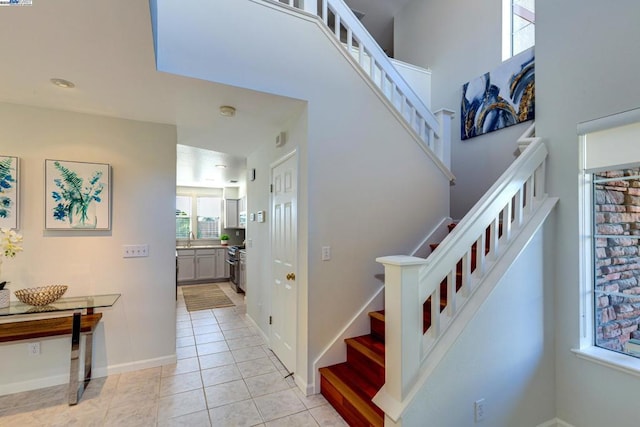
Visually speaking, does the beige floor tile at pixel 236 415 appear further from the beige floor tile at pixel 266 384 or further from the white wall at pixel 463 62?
the white wall at pixel 463 62

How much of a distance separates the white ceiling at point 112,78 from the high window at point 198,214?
192 inches

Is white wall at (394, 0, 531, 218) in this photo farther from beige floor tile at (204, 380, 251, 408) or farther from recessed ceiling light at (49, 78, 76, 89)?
recessed ceiling light at (49, 78, 76, 89)

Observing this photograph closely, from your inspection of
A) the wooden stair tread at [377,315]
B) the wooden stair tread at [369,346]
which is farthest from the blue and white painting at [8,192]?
the wooden stair tread at [377,315]

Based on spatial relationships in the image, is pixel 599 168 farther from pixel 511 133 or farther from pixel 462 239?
pixel 511 133

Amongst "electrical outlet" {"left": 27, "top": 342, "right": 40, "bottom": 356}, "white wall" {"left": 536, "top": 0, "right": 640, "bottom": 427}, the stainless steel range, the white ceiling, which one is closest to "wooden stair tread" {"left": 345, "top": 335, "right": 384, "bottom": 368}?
"white wall" {"left": 536, "top": 0, "right": 640, "bottom": 427}

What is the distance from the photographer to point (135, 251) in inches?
118

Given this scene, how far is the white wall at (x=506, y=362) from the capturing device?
5.72 ft

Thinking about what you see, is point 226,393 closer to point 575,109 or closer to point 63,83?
point 63,83

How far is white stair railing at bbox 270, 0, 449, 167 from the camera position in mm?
2824

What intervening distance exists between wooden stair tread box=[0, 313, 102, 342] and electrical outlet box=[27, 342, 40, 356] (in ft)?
0.65

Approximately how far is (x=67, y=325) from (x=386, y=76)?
3705 mm

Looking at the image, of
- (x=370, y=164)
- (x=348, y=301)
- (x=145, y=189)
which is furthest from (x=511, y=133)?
(x=145, y=189)

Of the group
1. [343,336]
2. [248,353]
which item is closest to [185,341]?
[248,353]

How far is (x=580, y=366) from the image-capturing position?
2.08 meters
